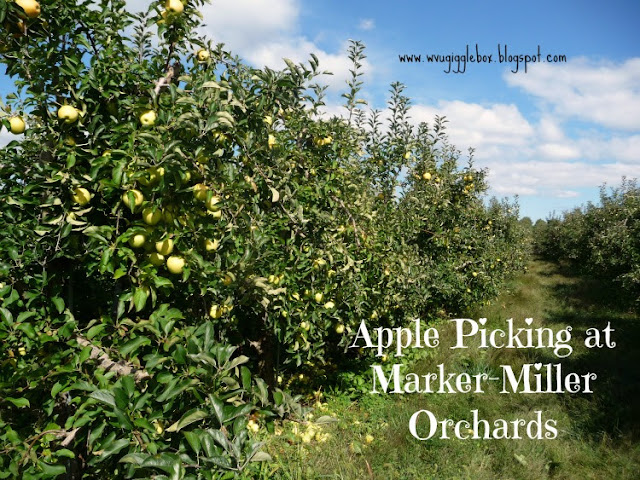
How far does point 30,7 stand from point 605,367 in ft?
23.0

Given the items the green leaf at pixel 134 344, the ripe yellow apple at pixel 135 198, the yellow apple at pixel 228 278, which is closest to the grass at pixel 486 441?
the yellow apple at pixel 228 278

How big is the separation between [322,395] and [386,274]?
5.23ft

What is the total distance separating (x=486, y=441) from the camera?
3801 mm

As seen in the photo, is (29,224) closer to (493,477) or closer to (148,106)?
(148,106)

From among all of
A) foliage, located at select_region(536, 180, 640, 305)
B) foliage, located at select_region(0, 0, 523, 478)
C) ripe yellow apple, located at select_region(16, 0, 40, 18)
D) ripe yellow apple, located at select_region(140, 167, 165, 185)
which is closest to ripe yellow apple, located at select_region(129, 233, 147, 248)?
foliage, located at select_region(0, 0, 523, 478)

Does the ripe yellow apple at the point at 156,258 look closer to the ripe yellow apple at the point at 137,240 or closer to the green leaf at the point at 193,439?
the ripe yellow apple at the point at 137,240

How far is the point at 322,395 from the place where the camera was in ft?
15.1

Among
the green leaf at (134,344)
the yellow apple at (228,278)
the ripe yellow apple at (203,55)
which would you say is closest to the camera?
the green leaf at (134,344)

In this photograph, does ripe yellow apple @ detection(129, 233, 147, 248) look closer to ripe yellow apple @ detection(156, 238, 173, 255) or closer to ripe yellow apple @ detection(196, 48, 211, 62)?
ripe yellow apple @ detection(156, 238, 173, 255)

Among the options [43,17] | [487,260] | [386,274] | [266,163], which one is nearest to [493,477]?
[386,274]

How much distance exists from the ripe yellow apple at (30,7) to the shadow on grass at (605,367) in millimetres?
5093

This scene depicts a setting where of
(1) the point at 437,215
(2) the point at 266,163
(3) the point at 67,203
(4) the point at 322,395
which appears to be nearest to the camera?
(3) the point at 67,203

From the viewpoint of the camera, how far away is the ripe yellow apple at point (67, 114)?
1733 millimetres

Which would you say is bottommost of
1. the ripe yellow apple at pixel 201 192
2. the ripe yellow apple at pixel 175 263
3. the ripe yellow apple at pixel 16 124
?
the ripe yellow apple at pixel 175 263
